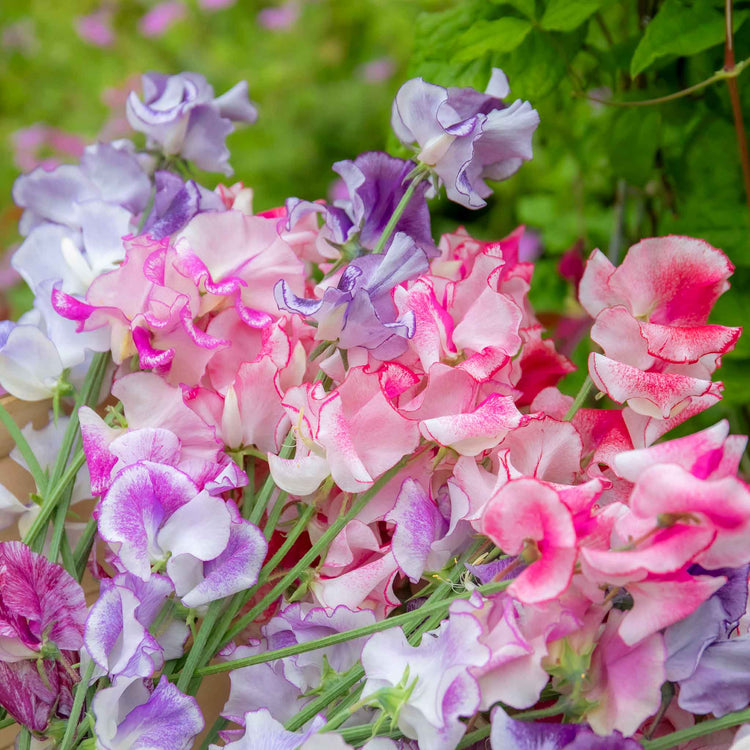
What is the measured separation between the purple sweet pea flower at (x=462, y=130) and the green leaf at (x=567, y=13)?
0.10 metres

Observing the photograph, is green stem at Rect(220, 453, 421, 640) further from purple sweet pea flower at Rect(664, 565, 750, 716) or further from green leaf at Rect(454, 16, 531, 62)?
green leaf at Rect(454, 16, 531, 62)

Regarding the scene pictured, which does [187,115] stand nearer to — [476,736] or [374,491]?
[374,491]

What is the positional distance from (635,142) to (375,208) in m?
0.30

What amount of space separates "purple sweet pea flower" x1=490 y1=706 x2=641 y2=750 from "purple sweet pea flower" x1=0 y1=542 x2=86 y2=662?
0.20 meters

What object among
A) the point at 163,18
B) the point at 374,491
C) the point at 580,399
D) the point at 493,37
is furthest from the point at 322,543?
the point at 163,18

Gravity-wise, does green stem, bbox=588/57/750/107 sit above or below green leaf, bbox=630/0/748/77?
below

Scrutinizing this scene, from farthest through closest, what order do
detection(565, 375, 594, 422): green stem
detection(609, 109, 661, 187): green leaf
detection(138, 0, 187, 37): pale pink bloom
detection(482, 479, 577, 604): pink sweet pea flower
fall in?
detection(138, 0, 187, 37): pale pink bloom < detection(609, 109, 661, 187): green leaf < detection(565, 375, 594, 422): green stem < detection(482, 479, 577, 604): pink sweet pea flower

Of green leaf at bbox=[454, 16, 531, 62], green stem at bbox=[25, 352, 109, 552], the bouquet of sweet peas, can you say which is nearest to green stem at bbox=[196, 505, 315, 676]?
the bouquet of sweet peas

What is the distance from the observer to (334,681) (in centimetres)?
41

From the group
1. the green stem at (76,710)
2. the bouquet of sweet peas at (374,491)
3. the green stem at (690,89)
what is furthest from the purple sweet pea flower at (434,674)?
the green stem at (690,89)

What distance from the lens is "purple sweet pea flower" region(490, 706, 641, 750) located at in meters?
0.35

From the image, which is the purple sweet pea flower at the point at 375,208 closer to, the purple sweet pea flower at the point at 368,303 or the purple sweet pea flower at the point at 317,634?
the purple sweet pea flower at the point at 368,303

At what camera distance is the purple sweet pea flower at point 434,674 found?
1.12ft

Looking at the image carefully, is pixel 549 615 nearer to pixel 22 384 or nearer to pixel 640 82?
pixel 22 384
